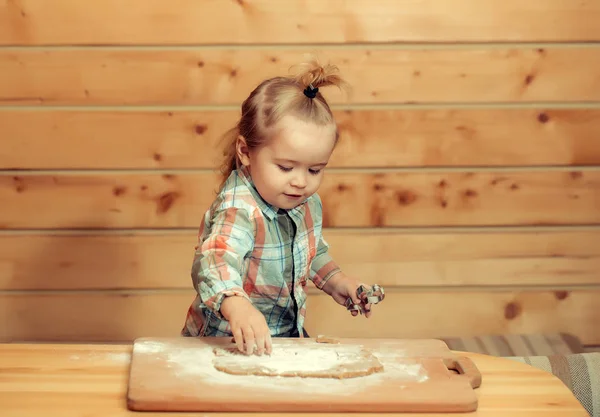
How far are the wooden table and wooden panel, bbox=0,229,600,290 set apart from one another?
4.03ft

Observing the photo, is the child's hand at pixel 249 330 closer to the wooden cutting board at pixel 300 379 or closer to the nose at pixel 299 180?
the wooden cutting board at pixel 300 379

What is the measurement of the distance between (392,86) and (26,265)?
45.9 inches

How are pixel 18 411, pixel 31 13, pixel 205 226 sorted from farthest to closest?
pixel 31 13, pixel 205 226, pixel 18 411

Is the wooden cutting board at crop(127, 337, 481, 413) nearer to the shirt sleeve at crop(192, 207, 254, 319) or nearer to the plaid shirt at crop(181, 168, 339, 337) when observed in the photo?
the shirt sleeve at crop(192, 207, 254, 319)

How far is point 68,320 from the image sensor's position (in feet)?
8.82

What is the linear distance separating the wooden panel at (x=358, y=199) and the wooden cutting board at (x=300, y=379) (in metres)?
1.19

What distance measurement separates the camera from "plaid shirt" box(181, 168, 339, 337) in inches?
62.6

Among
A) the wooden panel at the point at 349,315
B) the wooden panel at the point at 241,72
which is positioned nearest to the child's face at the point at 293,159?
the wooden panel at the point at 241,72

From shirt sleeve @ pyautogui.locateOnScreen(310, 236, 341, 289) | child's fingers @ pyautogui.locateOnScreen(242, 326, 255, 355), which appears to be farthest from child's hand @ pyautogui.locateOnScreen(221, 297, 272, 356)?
shirt sleeve @ pyautogui.locateOnScreen(310, 236, 341, 289)

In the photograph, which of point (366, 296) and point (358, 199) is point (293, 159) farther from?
point (358, 199)

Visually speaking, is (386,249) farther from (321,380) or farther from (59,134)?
(321,380)

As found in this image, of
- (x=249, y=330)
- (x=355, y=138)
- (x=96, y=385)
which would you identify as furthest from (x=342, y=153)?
(x=96, y=385)

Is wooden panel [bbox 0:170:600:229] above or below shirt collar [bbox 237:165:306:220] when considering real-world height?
below

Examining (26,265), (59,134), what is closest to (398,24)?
(59,134)
